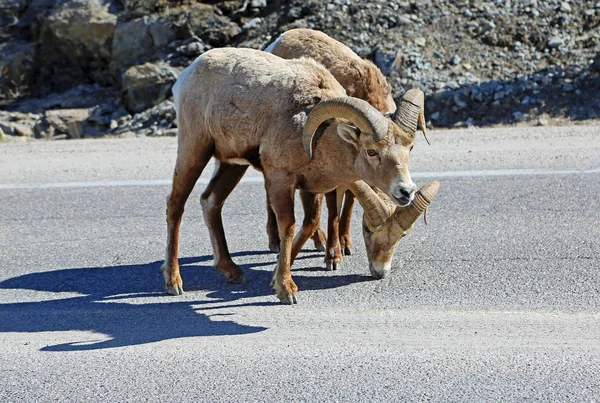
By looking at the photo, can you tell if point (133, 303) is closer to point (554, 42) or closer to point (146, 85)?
point (146, 85)

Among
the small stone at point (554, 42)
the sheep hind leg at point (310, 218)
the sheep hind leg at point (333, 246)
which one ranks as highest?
the sheep hind leg at point (310, 218)

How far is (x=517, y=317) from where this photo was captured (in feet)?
20.9

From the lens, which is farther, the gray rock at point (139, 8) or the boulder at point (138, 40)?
the gray rock at point (139, 8)

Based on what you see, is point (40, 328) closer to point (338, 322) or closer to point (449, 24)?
point (338, 322)

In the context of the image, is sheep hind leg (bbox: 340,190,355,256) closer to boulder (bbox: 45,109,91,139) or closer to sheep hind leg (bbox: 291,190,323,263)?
sheep hind leg (bbox: 291,190,323,263)

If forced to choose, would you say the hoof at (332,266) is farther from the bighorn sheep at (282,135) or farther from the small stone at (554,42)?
the small stone at (554,42)

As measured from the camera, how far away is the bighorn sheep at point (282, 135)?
267 inches

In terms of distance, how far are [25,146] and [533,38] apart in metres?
8.74

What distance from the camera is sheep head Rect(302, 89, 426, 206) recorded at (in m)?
6.68

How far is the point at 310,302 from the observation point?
23.2 ft

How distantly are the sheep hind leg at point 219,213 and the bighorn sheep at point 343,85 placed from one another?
71 cm

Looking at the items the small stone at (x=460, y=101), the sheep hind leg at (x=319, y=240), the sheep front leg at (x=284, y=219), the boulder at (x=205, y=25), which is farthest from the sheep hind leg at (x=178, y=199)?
the boulder at (x=205, y=25)

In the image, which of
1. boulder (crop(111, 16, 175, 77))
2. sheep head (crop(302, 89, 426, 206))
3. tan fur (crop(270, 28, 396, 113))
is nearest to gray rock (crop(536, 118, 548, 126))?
tan fur (crop(270, 28, 396, 113))

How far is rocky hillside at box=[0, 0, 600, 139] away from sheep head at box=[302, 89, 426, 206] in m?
8.11
